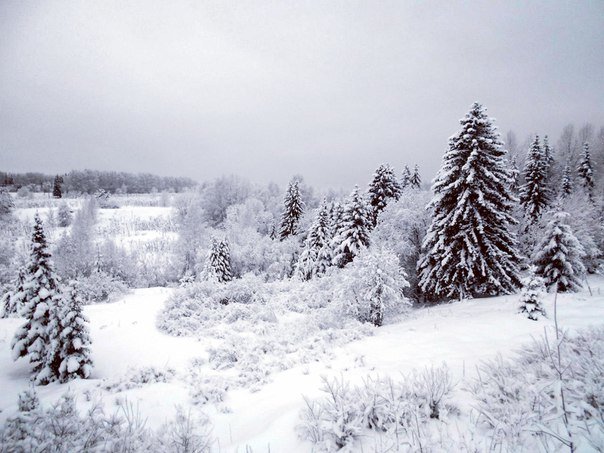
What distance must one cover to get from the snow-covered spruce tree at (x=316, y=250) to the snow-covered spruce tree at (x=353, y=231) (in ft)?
14.3

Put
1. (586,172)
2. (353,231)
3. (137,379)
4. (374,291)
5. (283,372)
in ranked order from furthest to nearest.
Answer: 1. (586,172)
2. (353,231)
3. (374,291)
4. (137,379)
5. (283,372)

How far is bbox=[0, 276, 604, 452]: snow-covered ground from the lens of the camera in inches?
181

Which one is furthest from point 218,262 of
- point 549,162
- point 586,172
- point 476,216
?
point 586,172

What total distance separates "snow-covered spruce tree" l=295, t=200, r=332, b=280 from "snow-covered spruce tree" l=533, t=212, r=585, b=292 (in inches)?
734

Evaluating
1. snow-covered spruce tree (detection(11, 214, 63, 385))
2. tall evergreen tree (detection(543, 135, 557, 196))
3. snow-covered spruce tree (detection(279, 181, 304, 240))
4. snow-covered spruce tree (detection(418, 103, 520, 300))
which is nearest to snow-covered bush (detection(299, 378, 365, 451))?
snow-covered spruce tree (detection(11, 214, 63, 385))

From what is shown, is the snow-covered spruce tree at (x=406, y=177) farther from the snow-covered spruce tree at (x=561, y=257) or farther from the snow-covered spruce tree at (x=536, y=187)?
the snow-covered spruce tree at (x=561, y=257)

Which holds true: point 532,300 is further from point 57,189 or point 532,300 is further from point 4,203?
point 57,189

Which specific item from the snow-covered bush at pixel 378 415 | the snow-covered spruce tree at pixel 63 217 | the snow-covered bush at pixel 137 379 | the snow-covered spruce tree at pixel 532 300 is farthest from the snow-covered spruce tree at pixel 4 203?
the snow-covered spruce tree at pixel 532 300

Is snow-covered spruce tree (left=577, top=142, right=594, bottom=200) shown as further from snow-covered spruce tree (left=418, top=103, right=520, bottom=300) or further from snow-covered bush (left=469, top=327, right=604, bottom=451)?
snow-covered bush (left=469, top=327, right=604, bottom=451)

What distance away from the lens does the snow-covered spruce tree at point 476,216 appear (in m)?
15.7

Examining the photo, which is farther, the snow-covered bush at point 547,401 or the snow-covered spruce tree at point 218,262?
the snow-covered spruce tree at point 218,262

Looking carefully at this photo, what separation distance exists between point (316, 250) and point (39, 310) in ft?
80.7

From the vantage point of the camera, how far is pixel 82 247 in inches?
1433

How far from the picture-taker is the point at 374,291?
13.5 metres
